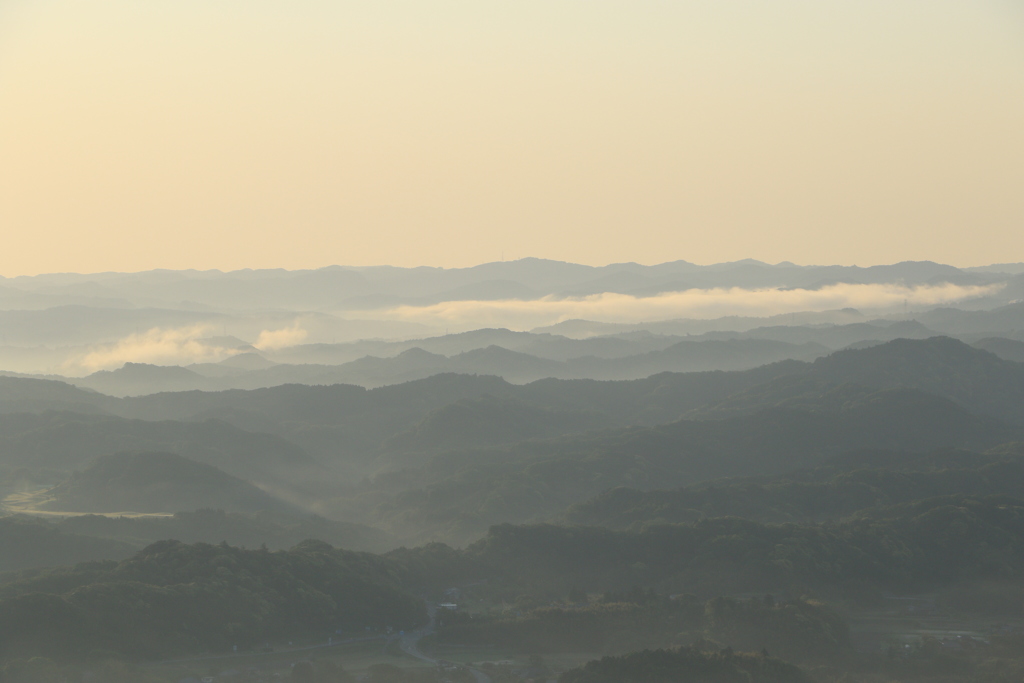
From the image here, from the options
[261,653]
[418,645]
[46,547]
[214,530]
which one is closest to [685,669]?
[418,645]

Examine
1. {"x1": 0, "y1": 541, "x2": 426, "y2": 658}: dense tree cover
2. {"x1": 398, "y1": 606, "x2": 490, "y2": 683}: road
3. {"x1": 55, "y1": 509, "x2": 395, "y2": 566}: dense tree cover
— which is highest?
{"x1": 0, "y1": 541, "x2": 426, "y2": 658}: dense tree cover

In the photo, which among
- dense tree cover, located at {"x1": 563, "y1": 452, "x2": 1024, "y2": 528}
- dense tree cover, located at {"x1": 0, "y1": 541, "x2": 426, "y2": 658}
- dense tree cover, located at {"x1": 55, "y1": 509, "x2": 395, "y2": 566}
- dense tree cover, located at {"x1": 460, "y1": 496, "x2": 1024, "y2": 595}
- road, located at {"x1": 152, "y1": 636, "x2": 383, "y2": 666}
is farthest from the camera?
Answer: dense tree cover, located at {"x1": 563, "y1": 452, "x2": 1024, "y2": 528}

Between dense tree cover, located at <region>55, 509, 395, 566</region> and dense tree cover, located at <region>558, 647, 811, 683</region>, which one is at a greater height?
dense tree cover, located at <region>558, 647, 811, 683</region>

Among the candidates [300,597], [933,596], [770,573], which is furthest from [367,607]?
[933,596]

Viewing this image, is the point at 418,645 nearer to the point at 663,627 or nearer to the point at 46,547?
the point at 663,627

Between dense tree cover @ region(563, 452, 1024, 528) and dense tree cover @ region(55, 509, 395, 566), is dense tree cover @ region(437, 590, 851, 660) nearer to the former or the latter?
dense tree cover @ region(563, 452, 1024, 528)

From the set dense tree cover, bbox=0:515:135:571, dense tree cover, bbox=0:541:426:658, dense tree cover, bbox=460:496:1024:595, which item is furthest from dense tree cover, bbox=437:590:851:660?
dense tree cover, bbox=0:515:135:571

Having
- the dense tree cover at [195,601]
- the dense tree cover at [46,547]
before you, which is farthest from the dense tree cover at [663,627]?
the dense tree cover at [46,547]
